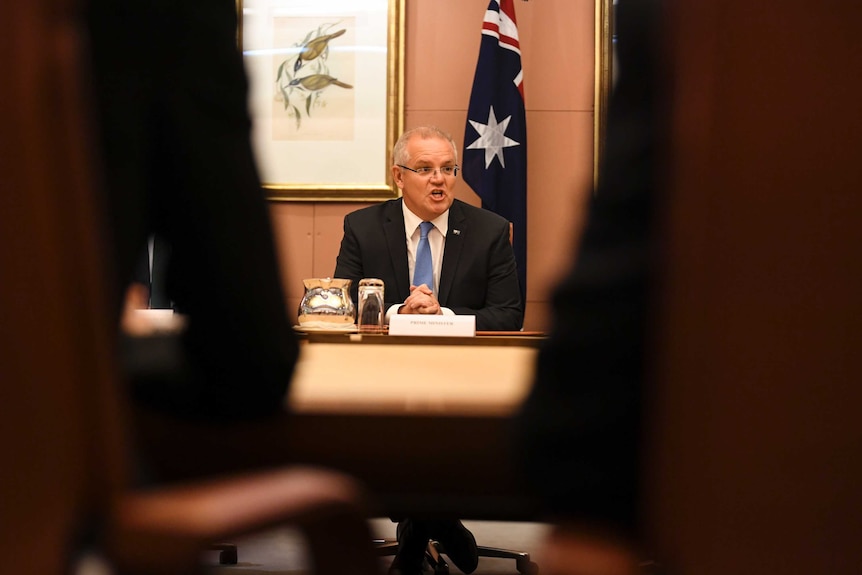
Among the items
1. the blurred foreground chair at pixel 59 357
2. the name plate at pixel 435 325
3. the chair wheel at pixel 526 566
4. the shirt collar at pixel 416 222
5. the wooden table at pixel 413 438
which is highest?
the shirt collar at pixel 416 222

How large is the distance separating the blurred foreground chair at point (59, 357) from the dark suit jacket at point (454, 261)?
140 inches

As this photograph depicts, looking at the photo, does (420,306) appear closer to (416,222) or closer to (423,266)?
(423,266)

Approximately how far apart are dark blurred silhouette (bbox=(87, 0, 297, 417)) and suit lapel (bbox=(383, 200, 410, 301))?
3338mm

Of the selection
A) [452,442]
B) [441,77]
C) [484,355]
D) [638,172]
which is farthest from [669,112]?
[441,77]

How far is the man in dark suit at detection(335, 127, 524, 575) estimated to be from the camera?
4352 mm

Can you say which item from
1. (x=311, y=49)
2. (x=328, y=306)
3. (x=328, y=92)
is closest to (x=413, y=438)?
(x=328, y=306)

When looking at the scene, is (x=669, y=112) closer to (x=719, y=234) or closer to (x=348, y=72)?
(x=719, y=234)

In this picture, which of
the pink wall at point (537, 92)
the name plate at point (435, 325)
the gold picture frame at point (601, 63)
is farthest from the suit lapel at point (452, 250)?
the name plate at point (435, 325)

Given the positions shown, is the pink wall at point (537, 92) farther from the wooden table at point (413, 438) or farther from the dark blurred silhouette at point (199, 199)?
the dark blurred silhouette at point (199, 199)

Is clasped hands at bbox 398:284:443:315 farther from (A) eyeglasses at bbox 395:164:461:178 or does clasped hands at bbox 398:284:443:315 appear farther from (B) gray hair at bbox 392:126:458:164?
(B) gray hair at bbox 392:126:458:164

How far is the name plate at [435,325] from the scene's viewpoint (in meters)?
2.59

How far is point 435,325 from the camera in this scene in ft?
8.67

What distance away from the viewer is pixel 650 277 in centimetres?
68

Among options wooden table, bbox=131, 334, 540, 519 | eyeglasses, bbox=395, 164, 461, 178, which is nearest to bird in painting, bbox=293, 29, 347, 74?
eyeglasses, bbox=395, 164, 461, 178
